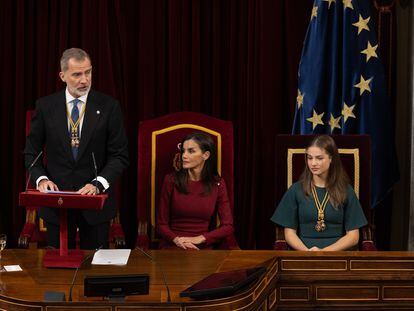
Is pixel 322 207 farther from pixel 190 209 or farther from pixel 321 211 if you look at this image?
pixel 190 209

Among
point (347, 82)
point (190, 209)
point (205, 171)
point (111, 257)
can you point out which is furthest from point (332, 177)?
point (111, 257)

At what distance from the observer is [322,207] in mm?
4422

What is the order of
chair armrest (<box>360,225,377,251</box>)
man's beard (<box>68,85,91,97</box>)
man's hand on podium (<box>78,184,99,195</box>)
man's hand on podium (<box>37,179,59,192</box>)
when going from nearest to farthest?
man's hand on podium (<box>78,184,99,195</box>) < man's hand on podium (<box>37,179,59,192</box>) < man's beard (<box>68,85,91,97</box>) < chair armrest (<box>360,225,377,251</box>)

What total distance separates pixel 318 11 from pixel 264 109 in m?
0.77

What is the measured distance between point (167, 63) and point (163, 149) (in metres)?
0.90

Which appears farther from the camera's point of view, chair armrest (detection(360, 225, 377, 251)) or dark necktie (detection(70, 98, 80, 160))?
chair armrest (detection(360, 225, 377, 251))

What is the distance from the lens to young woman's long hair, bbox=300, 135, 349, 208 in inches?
173

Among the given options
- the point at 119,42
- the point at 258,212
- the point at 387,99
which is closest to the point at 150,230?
the point at 258,212

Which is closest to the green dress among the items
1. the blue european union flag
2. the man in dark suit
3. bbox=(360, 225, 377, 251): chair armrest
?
bbox=(360, 225, 377, 251): chair armrest

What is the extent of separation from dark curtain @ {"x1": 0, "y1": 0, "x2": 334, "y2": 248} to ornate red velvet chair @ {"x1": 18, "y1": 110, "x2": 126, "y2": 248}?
2.33ft

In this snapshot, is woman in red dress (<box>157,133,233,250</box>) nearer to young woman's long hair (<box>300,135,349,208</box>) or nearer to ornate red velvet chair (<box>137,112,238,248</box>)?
ornate red velvet chair (<box>137,112,238,248</box>)

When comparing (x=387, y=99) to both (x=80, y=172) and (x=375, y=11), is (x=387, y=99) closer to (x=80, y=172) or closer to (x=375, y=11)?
(x=375, y=11)

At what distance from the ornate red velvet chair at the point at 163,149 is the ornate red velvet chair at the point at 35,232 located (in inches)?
7.7

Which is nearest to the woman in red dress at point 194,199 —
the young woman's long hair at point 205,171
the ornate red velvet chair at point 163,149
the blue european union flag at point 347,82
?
the young woman's long hair at point 205,171
